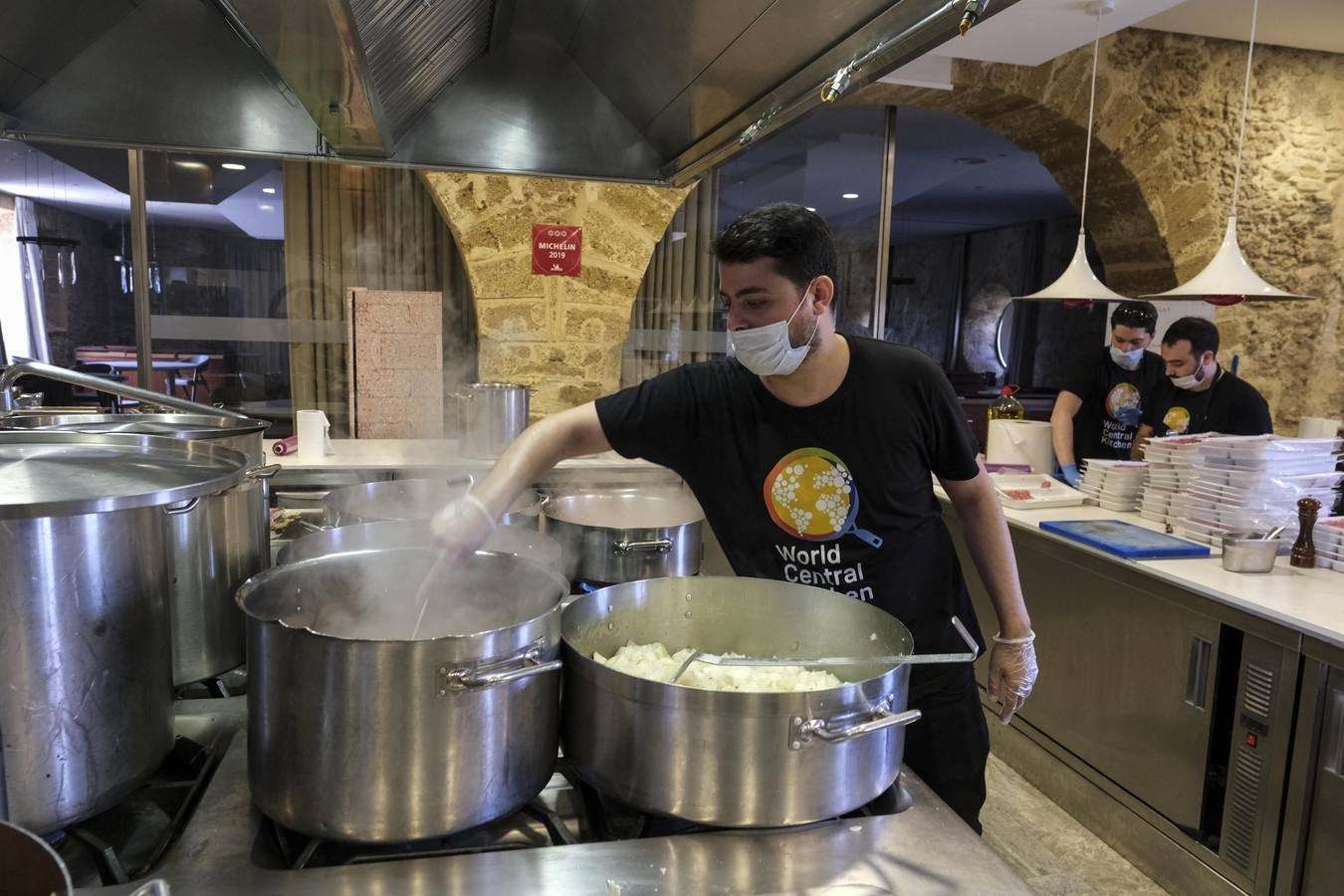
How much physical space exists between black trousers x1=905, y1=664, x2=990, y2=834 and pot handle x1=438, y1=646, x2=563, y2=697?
3.38 ft

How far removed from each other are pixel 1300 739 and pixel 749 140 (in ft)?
6.80

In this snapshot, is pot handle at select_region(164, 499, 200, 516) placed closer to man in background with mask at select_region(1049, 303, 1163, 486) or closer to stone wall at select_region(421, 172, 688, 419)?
stone wall at select_region(421, 172, 688, 419)

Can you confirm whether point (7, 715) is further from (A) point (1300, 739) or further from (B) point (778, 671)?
(A) point (1300, 739)

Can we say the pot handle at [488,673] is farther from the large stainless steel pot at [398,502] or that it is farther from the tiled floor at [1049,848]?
the tiled floor at [1049,848]

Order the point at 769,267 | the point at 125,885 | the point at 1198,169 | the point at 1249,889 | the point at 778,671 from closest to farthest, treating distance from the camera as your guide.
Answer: the point at 125,885, the point at 778,671, the point at 769,267, the point at 1249,889, the point at 1198,169

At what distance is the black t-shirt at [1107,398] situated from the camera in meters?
4.10

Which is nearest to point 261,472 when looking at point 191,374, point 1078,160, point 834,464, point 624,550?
point 624,550

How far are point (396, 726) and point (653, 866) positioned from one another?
0.30 m

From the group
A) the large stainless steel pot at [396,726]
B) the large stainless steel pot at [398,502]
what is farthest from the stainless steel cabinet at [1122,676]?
the large stainless steel pot at [396,726]

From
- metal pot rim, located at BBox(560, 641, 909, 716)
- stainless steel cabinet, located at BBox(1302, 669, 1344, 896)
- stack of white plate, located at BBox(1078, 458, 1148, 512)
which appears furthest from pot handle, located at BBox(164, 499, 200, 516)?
stack of white plate, located at BBox(1078, 458, 1148, 512)

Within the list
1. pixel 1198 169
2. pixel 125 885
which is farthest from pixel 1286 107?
pixel 125 885

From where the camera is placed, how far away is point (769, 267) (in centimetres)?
153

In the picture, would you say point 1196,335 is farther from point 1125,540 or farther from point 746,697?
point 746,697

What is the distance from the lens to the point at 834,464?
1.58m
